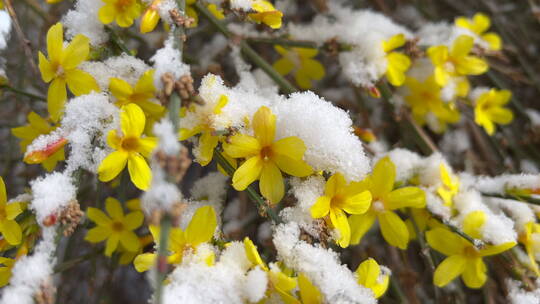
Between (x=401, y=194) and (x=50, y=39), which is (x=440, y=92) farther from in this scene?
(x=50, y=39)

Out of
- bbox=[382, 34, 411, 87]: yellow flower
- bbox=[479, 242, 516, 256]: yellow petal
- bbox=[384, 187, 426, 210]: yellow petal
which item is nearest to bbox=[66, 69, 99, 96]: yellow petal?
bbox=[384, 187, 426, 210]: yellow petal

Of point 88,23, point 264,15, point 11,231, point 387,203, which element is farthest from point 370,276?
point 88,23

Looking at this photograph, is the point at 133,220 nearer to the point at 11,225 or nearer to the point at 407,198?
the point at 11,225

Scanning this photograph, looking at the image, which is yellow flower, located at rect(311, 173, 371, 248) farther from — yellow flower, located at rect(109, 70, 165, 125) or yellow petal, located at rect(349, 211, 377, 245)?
yellow flower, located at rect(109, 70, 165, 125)

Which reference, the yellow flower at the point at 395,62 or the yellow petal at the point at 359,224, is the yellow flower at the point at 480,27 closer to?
the yellow flower at the point at 395,62

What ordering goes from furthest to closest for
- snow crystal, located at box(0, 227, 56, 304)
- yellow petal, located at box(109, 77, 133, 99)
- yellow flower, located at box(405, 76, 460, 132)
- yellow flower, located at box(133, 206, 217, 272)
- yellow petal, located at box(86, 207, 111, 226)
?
yellow flower, located at box(405, 76, 460, 132) → yellow petal, located at box(86, 207, 111, 226) → yellow petal, located at box(109, 77, 133, 99) → yellow flower, located at box(133, 206, 217, 272) → snow crystal, located at box(0, 227, 56, 304)
